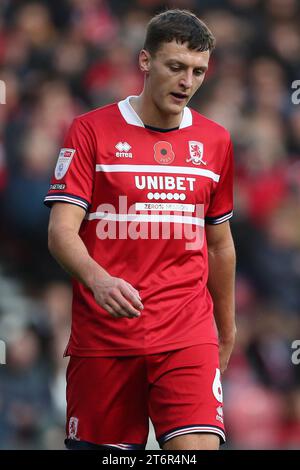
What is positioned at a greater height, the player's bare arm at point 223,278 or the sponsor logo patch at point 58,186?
the sponsor logo patch at point 58,186

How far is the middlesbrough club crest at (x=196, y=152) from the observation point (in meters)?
4.95

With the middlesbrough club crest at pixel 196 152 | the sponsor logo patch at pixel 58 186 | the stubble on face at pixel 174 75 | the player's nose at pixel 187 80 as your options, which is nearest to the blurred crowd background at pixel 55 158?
the sponsor logo patch at pixel 58 186

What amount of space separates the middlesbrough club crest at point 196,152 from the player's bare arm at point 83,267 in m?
0.57

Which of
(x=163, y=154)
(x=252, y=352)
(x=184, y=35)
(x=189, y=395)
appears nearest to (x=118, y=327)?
(x=189, y=395)

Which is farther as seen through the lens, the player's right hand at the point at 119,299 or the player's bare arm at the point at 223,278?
the player's bare arm at the point at 223,278

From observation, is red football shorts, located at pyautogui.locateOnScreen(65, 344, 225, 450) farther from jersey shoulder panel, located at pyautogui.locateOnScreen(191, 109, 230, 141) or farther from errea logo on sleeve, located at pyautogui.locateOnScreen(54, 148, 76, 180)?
jersey shoulder panel, located at pyautogui.locateOnScreen(191, 109, 230, 141)

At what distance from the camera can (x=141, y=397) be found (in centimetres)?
481

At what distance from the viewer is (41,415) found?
7863 millimetres

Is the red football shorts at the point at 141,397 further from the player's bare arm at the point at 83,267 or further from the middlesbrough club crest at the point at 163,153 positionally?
the middlesbrough club crest at the point at 163,153

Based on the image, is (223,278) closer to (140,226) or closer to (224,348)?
(224,348)

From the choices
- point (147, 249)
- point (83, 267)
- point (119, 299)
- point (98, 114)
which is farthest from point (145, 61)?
point (119, 299)

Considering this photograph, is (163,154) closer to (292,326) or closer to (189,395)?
(189,395)

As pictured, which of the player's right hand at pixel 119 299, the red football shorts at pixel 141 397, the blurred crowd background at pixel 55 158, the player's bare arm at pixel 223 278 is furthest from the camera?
the blurred crowd background at pixel 55 158
